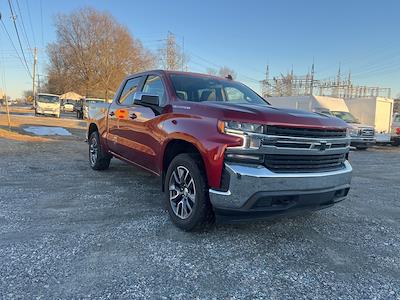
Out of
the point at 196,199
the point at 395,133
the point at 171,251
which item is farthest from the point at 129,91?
the point at 395,133

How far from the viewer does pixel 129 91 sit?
5.88 m

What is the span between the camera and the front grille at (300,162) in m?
3.38

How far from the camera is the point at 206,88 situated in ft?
16.2

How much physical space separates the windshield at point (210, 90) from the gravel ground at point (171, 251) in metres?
1.61

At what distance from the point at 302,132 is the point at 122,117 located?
3.15 meters

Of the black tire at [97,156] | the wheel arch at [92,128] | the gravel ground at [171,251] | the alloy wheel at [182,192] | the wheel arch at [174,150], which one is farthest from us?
the wheel arch at [92,128]

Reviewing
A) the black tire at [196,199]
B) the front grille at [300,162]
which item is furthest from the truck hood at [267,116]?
the black tire at [196,199]

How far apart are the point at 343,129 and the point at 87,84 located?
174 ft

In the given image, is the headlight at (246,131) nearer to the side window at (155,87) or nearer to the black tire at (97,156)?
the side window at (155,87)

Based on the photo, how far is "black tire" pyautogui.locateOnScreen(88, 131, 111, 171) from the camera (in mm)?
6883

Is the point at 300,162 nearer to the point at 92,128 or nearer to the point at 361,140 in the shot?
the point at 92,128

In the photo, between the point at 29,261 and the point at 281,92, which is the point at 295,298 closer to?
the point at 29,261

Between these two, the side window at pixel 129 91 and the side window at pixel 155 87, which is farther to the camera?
the side window at pixel 129 91

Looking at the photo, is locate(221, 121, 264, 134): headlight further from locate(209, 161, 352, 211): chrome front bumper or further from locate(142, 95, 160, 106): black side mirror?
locate(142, 95, 160, 106): black side mirror
